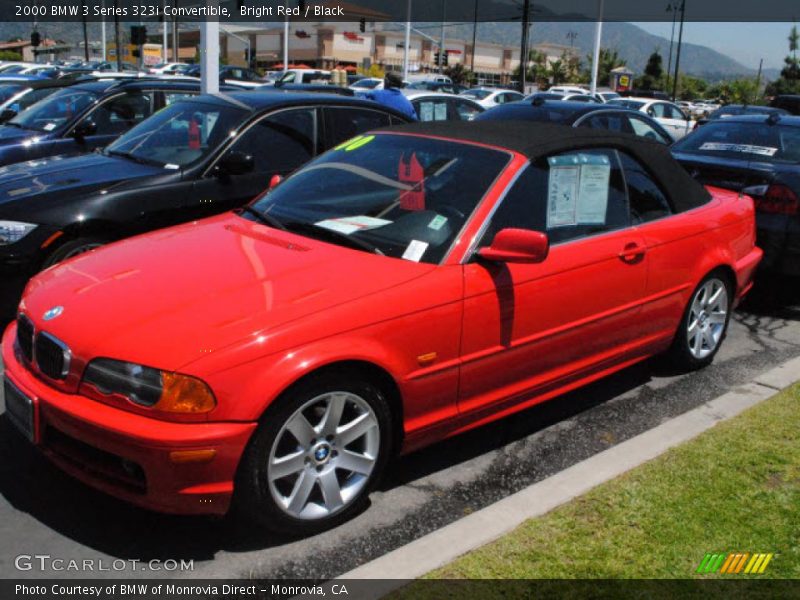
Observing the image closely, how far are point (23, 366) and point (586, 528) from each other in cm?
242

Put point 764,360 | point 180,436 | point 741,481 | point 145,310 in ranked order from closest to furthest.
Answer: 1. point 180,436
2. point 145,310
3. point 741,481
4. point 764,360

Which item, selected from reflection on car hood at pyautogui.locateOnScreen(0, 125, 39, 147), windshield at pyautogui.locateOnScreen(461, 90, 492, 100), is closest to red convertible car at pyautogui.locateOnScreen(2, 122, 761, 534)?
reflection on car hood at pyautogui.locateOnScreen(0, 125, 39, 147)

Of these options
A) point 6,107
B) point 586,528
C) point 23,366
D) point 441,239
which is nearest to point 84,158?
point 23,366

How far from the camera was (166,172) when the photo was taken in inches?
241

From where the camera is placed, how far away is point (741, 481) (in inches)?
145

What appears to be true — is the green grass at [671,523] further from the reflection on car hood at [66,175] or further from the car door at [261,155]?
the reflection on car hood at [66,175]

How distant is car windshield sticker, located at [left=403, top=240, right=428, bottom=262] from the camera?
12.2ft

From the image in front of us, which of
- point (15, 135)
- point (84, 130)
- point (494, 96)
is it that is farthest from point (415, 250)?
point (494, 96)

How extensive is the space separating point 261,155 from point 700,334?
349cm

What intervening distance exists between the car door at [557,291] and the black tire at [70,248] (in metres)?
3.16

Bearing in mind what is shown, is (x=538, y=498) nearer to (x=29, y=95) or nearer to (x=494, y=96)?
(x=29, y=95)

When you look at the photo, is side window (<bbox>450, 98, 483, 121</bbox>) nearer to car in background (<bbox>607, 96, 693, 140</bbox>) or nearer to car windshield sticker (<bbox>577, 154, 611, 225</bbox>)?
car in background (<bbox>607, 96, 693, 140</bbox>)

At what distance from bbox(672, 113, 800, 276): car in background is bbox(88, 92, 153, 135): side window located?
5.60 metres

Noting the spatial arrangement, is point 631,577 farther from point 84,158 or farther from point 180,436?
point 84,158
